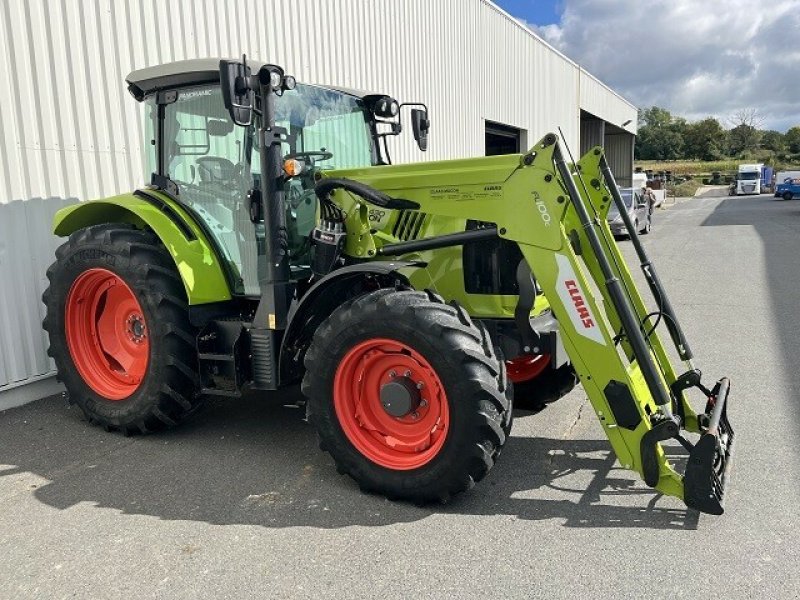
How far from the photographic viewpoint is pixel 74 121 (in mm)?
6078

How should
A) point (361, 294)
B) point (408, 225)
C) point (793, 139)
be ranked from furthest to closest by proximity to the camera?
point (793, 139) → point (408, 225) → point (361, 294)

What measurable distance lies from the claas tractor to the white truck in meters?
54.6

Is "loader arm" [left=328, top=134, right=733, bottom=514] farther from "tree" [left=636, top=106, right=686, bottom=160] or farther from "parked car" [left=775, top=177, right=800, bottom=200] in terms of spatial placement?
"tree" [left=636, top=106, right=686, bottom=160]

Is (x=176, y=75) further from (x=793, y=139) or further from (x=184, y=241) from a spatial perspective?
(x=793, y=139)

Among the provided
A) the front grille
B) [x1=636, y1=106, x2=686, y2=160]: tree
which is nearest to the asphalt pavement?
the front grille

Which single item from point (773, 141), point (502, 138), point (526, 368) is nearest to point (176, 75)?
point (526, 368)

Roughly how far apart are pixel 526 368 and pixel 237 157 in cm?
250

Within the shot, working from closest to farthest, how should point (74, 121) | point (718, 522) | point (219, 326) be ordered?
1. point (718, 522)
2. point (219, 326)
3. point (74, 121)

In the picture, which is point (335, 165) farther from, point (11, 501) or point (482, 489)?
point (11, 501)

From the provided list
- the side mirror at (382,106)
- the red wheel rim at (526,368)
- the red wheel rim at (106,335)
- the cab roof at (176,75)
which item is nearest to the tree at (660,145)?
the side mirror at (382,106)

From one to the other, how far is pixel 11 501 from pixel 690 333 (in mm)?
6761

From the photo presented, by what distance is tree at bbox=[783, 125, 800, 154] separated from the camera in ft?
307

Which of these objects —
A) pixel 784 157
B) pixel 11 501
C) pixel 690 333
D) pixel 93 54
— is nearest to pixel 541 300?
pixel 11 501

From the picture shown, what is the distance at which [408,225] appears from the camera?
14.1ft
